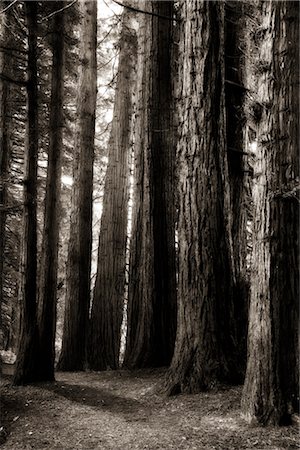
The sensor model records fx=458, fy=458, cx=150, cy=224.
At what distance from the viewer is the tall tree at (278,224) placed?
4.36m

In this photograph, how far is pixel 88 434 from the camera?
4871 millimetres

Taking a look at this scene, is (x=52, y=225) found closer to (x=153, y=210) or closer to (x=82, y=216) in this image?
(x=153, y=210)

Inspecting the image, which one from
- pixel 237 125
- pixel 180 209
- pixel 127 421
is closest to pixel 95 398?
pixel 127 421

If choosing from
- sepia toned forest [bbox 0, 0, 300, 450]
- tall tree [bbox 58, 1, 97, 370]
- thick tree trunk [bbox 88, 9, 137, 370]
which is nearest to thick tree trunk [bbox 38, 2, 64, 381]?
sepia toned forest [bbox 0, 0, 300, 450]

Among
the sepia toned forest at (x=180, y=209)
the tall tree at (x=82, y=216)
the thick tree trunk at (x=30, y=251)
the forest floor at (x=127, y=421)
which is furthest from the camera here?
the tall tree at (x=82, y=216)

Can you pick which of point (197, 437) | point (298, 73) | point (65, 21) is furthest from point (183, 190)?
point (65, 21)

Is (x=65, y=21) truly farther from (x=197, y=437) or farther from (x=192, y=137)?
(x=197, y=437)

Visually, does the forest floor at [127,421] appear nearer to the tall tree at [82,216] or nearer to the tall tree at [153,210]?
the tall tree at [153,210]

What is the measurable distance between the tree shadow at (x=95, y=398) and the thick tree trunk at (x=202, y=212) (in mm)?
593

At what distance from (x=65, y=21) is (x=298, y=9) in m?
5.51

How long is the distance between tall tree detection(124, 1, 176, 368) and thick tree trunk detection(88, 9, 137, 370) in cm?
129

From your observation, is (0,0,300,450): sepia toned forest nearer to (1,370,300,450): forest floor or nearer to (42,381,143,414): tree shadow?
(1,370,300,450): forest floor

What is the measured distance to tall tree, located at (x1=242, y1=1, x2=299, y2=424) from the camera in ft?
14.3

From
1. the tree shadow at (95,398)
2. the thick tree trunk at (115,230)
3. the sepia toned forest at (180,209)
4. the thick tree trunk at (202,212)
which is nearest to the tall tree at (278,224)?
the sepia toned forest at (180,209)
